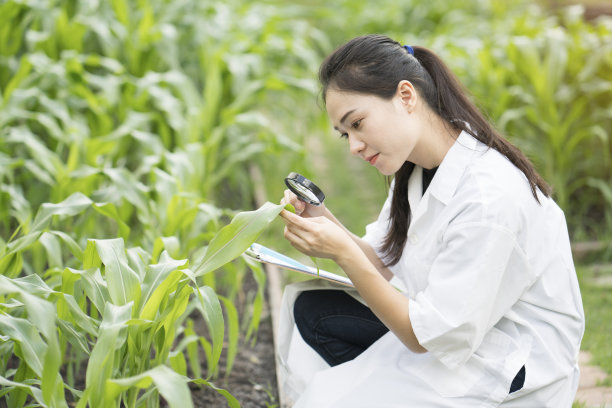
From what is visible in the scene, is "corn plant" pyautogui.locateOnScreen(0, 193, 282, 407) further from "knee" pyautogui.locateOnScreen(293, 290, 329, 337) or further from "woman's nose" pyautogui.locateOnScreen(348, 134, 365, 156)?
"knee" pyautogui.locateOnScreen(293, 290, 329, 337)

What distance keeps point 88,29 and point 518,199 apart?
3.10 meters

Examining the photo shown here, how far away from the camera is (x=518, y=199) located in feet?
5.82

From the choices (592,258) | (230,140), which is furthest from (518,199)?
(230,140)

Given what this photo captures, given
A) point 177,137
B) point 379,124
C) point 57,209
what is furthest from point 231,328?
point 177,137

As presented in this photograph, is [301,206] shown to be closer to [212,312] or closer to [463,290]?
[212,312]

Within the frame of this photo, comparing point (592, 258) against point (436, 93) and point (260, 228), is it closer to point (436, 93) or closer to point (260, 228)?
point (436, 93)

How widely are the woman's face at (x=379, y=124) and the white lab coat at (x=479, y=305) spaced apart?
4.7 inches

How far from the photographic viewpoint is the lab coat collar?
186 centimetres

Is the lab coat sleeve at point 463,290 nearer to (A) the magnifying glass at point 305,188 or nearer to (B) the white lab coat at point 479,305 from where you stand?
(B) the white lab coat at point 479,305

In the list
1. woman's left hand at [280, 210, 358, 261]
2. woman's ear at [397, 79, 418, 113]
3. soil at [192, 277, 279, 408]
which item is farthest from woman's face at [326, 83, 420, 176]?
soil at [192, 277, 279, 408]

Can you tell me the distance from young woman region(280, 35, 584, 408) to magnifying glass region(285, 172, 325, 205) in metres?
0.04

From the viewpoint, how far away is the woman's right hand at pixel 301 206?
1.98m

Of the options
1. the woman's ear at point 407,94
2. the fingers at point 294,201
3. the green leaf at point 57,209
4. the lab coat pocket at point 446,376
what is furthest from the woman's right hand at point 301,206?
the green leaf at point 57,209

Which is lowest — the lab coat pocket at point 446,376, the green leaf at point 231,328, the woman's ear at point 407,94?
the green leaf at point 231,328
